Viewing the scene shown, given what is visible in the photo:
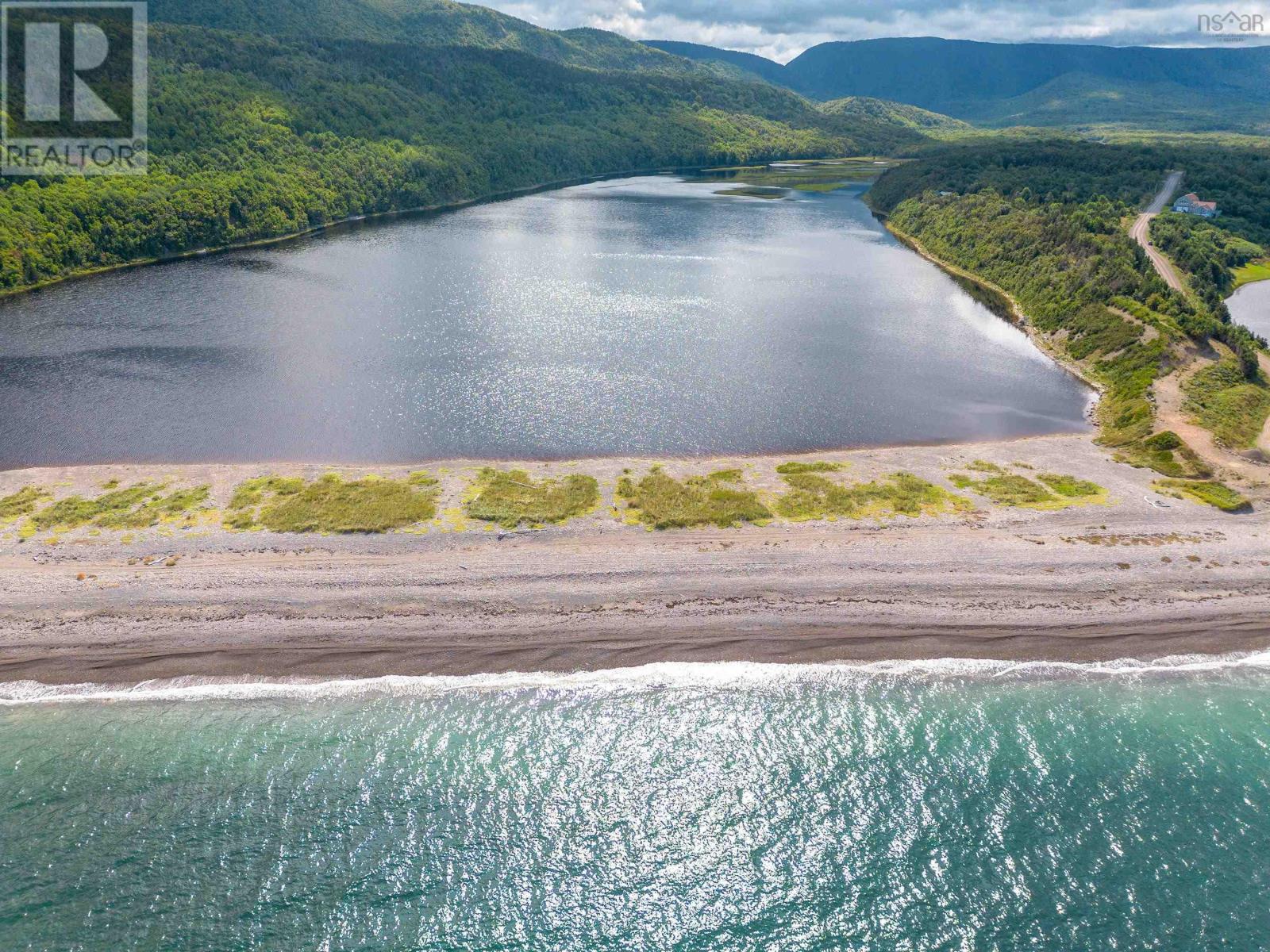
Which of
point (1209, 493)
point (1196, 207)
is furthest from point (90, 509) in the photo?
point (1196, 207)

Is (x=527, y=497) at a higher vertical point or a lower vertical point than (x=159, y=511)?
higher

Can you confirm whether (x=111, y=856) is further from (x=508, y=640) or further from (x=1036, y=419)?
(x=1036, y=419)

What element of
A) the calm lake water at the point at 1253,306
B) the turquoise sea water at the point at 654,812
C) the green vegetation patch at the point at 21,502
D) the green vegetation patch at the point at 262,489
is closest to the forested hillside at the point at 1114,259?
the calm lake water at the point at 1253,306

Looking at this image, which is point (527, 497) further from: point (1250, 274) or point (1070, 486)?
point (1250, 274)

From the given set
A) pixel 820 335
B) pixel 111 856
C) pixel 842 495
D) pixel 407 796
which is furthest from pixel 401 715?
pixel 820 335

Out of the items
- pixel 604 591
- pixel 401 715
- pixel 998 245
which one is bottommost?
pixel 401 715
